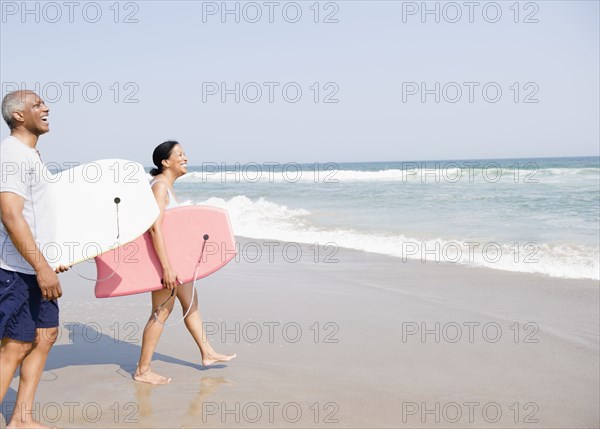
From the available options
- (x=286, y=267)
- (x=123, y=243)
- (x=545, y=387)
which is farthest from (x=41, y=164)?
(x=286, y=267)

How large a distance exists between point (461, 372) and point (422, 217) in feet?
31.2

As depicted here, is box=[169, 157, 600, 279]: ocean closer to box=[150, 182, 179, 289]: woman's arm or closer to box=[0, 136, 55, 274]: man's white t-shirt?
box=[150, 182, 179, 289]: woman's arm

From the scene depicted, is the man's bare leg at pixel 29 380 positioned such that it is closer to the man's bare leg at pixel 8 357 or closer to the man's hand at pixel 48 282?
the man's bare leg at pixel 8 357

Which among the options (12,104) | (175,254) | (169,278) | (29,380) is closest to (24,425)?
(29,380)

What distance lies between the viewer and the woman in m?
3.79

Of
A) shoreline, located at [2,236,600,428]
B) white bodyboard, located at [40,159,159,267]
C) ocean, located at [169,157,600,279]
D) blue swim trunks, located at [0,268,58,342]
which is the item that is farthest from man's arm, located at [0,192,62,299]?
ocean, located at [169,157,600,279]

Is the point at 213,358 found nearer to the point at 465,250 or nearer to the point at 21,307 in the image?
the point at 21,307

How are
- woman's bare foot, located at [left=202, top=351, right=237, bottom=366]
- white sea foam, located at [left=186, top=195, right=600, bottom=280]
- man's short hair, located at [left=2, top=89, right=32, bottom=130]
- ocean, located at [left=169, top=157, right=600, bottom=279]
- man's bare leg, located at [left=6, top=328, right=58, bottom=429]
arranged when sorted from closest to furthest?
man's short hair, located at [left=2, top=89, right=32, bottom=130], man's bare leg, located at [left=6, top=328, right=58, bottom=429], woman's bare foot, located at [left=202, top=351, right=237, bottom=366], white sea foam, located at [left=186, top=195, right=600, bottom=280], ocean, located at [left=169, top=157, right=600, bottom=279]

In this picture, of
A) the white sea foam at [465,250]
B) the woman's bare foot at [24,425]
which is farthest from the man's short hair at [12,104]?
the white sea foam at [465,250]

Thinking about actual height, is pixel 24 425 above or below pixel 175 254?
below

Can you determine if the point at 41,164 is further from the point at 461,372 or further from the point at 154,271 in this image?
the point at 461,372

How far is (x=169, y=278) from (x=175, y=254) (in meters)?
0.33

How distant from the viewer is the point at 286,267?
26.0ft

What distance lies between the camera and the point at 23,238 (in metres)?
2.69
